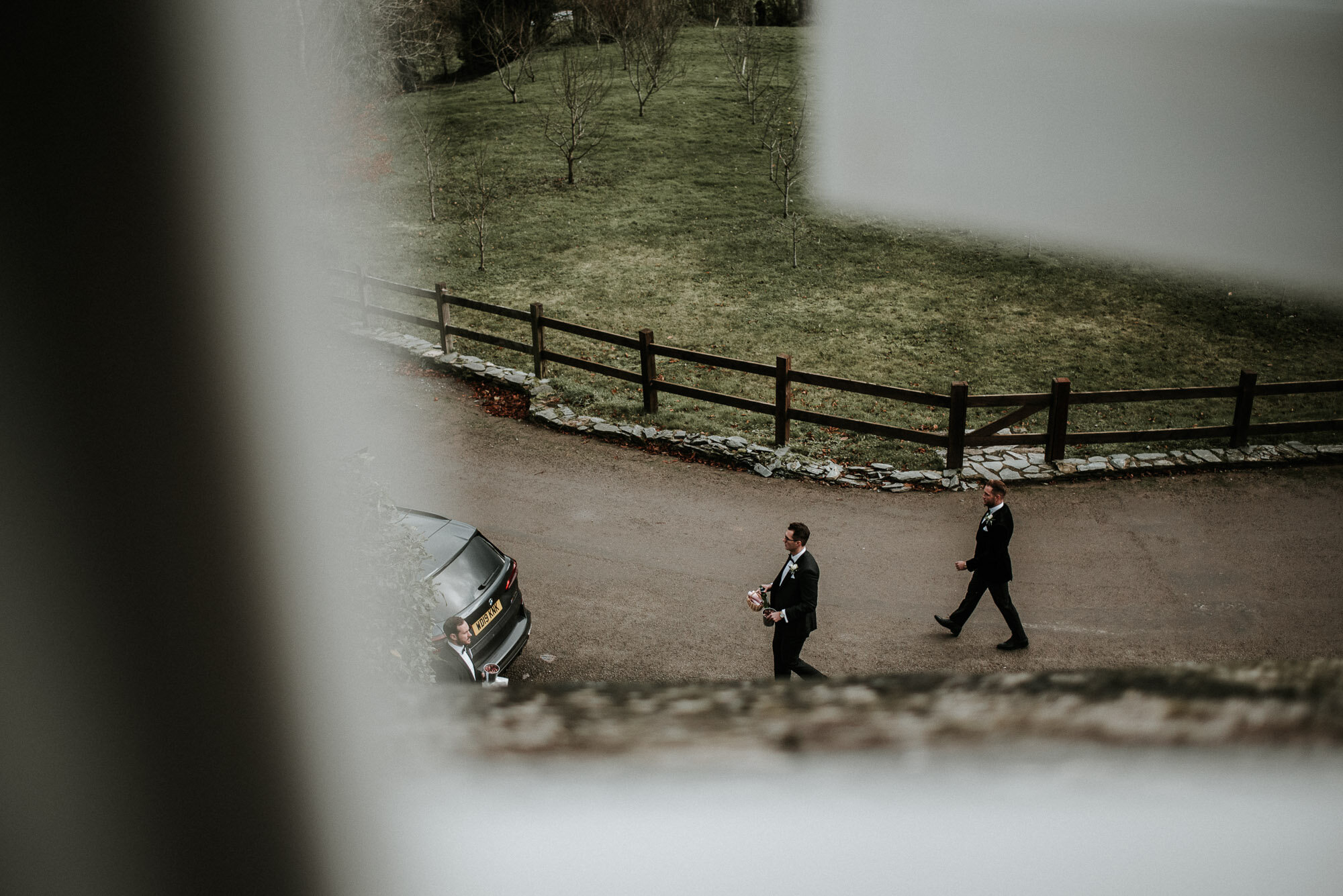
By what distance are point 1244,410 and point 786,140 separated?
651 inches

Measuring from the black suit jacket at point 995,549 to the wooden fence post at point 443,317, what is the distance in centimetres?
896

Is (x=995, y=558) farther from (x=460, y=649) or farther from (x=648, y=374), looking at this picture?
(x=648, y=374)

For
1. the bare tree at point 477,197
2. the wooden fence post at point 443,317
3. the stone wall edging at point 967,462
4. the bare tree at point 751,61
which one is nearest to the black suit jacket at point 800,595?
the stone wall edging at point 967,462

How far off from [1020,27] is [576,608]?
682 cm

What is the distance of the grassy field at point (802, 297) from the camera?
12969 mm

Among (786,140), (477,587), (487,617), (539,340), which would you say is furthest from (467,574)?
(786,140)

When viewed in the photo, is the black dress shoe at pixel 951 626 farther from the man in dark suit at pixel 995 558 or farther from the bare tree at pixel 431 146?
the bare tree at pixel 431 146

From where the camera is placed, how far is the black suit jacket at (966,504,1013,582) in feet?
22.5

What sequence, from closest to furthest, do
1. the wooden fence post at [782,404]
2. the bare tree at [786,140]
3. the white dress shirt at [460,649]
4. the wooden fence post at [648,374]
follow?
A: the white dress shirt at [460,649]
the wooden fence post at [782,404]
the wooden fence post at [648,374]
the bare tree at [786,140]

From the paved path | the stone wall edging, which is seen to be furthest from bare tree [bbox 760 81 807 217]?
the paved path

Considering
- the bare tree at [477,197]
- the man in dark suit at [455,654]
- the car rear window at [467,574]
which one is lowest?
the man in dark suit at [455,654]

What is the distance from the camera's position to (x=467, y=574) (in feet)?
21.3

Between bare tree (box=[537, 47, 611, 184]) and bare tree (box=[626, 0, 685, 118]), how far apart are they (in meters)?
1.11

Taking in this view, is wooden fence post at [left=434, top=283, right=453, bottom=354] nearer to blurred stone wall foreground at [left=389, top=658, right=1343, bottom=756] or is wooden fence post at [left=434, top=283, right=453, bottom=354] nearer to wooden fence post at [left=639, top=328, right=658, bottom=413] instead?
wooden fence post at [left=639, top=328, right=658, bottom=413]
